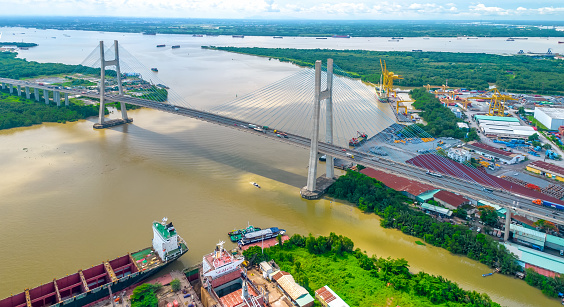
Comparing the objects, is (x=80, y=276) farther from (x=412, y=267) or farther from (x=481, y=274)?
(x=481, y=274)

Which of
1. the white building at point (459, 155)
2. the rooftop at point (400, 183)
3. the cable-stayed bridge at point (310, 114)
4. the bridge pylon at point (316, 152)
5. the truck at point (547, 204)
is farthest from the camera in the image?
the white building at point (459, 155)

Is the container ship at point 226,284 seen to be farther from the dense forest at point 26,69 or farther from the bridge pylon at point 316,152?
the dense forest at point 26,69

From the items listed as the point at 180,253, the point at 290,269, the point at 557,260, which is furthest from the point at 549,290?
the point at 180,253

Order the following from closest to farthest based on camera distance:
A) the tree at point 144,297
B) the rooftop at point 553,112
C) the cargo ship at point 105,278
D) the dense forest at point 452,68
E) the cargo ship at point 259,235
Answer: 1. the tree at point 144,297
2. the cargo ship at point 105,278
3. the cargo ship at point 259,235
4. the rooftop at point 553,112
5. the dense forest at point 452,68

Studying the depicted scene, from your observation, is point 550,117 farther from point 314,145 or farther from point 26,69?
point 26,69

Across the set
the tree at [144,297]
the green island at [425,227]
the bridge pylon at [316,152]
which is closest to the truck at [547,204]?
the green island at [425,227]

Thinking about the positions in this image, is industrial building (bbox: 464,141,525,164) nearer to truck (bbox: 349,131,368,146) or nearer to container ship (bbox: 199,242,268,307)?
truck (bbox: 349,131,368,146)
